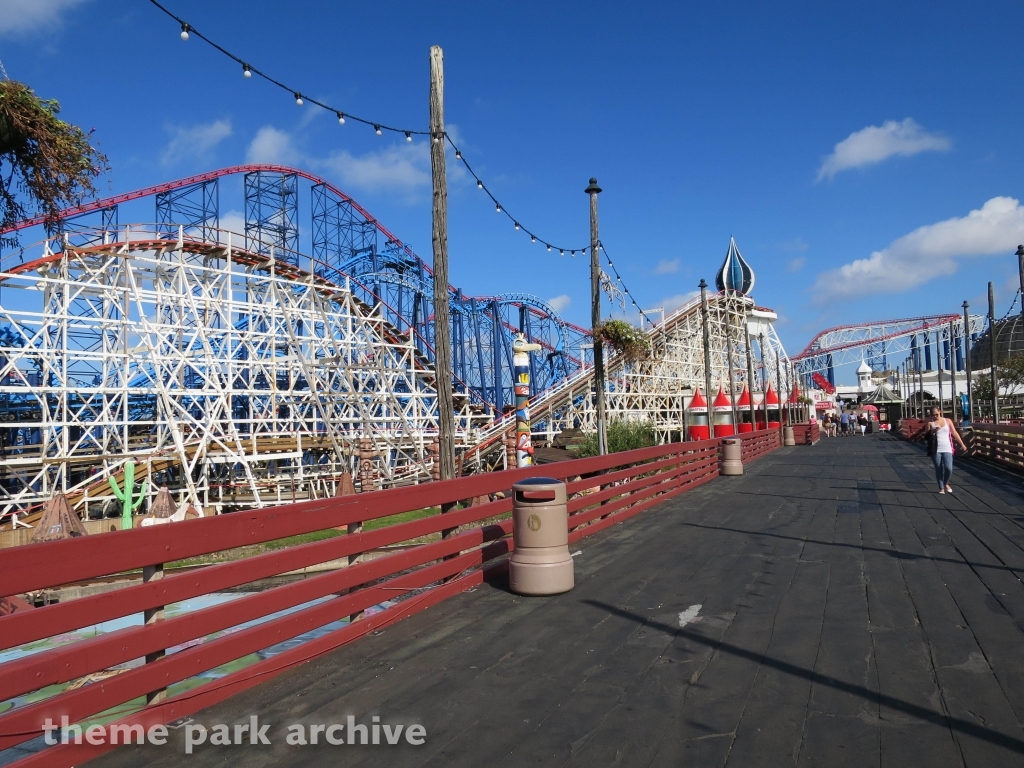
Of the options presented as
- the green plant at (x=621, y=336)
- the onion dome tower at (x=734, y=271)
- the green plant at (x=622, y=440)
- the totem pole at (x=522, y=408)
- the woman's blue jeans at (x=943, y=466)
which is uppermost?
the onion dome tower at (x=734, y=271)

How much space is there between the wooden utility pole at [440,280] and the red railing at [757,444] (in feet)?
40.5

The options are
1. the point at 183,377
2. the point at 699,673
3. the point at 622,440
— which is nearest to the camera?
the point at 699,673

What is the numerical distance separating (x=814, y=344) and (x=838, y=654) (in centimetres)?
13284

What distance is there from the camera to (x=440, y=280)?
32.0 ft

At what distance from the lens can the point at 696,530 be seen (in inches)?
371

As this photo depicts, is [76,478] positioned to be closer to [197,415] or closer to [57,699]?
[197,415]

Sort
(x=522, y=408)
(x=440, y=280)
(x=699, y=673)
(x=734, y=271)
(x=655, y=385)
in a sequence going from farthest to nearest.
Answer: (x=734, y=271) → (x=655, y=385) → (x=522, y=408) → (x=440, y=280) → (x=699, y=673)

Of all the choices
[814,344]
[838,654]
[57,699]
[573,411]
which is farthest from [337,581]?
[814,344]

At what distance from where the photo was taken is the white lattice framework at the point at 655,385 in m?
33.5

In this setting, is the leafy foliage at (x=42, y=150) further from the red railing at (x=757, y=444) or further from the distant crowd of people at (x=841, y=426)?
the distant crowd of people at (x=841, y=426)

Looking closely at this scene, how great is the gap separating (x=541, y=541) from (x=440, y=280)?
15.5ft

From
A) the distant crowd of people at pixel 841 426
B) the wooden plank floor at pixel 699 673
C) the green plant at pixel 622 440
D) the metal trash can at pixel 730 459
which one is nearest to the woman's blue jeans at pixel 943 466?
the metal trash can at pixel 730 459

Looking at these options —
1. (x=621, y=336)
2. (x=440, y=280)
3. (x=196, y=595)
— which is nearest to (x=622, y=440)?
(x=621, y=336)

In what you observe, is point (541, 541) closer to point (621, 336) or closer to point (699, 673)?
point (699, 673)
